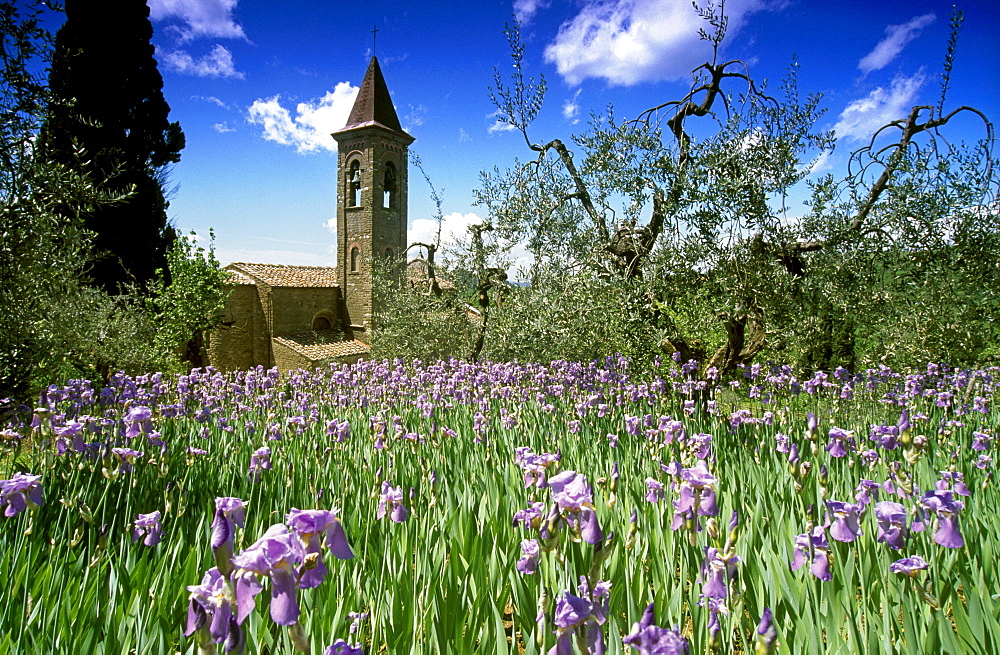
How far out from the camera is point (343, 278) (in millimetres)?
33938

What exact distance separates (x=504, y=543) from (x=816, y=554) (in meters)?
1.55

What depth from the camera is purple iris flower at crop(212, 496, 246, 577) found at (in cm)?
133

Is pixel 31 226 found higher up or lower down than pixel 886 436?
higher up

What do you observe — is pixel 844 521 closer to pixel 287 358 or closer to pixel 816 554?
pixel 816 554

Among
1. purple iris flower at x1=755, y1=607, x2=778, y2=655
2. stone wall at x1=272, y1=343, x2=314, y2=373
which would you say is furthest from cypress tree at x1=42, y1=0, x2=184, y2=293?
purple iris flower at x1=755, y1=607, x2=778, y2=655

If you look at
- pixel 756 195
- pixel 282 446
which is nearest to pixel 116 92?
pixel 282 446

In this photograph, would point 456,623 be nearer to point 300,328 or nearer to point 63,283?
point 63,283

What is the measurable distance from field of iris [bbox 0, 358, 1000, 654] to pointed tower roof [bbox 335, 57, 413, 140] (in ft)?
101

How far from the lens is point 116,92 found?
1858cm

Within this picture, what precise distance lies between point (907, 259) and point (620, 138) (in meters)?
3.48

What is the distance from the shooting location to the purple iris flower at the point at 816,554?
6.07ft

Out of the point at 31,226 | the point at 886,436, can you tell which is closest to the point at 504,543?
the point at 886,436

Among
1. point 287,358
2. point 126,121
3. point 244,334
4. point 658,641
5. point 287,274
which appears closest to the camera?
point 658,641

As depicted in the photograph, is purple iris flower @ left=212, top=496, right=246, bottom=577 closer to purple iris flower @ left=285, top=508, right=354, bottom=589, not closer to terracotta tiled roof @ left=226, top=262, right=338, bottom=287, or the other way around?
purple iris flower @ left=285, top=508, right=354, bottom=589
